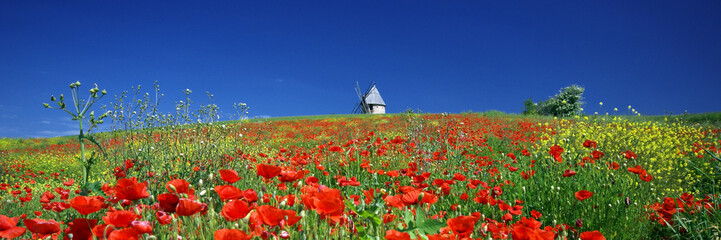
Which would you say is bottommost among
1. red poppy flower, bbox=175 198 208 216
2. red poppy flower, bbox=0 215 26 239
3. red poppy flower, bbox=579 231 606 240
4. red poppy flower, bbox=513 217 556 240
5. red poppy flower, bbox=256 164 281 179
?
red poppy flower, bbox=579 231 606 240

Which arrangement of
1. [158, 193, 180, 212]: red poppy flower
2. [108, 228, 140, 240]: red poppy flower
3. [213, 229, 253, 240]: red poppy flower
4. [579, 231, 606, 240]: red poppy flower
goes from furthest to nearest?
[579, 231, 606, 240]: red poppy flower
[158, 193, 180, 212]: red poppy flower
[108, 228, 140, 240]: red poppy flower
[213, 229, 253, 240]: red poppy flower

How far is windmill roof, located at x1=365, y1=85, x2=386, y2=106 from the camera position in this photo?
2114 inches

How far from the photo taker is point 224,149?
5336 mm

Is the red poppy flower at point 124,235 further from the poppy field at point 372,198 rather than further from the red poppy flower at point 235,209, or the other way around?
the red poppy flower at point 235,209

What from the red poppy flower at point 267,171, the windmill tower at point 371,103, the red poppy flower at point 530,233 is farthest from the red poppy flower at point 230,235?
the windmill tower at point 371,103

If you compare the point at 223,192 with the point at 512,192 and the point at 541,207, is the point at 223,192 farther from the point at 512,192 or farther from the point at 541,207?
the point at 512,192

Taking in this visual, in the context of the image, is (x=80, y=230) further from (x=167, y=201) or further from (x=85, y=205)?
(x=167, y=201)

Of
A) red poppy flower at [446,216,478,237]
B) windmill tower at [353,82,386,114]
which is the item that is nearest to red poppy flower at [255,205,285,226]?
red poppy flower at [446,216,478,237]

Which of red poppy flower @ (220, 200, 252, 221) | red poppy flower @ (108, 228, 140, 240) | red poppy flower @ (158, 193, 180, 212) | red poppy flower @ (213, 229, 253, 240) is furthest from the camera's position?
red poppy flower @ (158, 193, 180, 212)

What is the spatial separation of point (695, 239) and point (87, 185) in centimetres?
485

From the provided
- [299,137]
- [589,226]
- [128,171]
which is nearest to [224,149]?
[128,171]

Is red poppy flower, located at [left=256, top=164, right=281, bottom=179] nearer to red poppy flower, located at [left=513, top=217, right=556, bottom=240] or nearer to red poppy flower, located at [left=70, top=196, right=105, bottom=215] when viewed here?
red poppy flower, located at [left=70, top=196, right=105, bottom=215]

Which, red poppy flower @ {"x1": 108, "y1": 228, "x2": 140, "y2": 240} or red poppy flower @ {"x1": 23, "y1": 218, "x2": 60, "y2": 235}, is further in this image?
red poppy flower @ {"x1": 23, "y1": 218, "x2": 60, "y2": 235}

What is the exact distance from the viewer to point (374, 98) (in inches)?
2142
